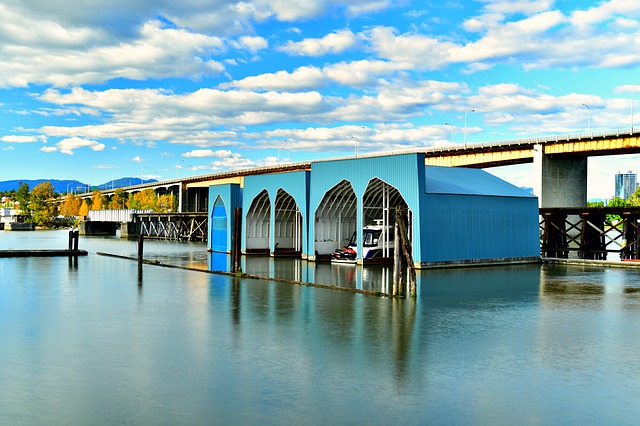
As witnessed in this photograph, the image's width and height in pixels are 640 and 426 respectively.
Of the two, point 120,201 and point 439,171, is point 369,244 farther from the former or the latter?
point 120,201

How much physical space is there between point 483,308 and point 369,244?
17694mm

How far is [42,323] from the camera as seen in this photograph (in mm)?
18531

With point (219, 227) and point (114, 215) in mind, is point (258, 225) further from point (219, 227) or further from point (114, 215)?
point (114, 215)

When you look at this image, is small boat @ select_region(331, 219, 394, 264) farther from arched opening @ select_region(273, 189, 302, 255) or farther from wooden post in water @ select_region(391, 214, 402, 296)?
wooden post in water @ select_region(391, 214, 402, 296)

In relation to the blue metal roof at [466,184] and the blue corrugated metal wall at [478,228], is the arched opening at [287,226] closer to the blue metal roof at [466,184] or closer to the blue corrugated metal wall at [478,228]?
the blue metal roof at [466,184]

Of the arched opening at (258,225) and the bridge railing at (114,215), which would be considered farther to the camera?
the bridge railing at (114,215)

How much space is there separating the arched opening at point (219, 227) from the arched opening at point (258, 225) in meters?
3.33

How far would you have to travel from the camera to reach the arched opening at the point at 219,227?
5436 cm

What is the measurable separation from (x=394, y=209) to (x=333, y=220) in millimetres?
4454

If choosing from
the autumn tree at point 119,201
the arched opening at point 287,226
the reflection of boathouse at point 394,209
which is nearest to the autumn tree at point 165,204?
Result: the autumn tree at point 119,201

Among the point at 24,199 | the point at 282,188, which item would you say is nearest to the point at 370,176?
the point at 282,188

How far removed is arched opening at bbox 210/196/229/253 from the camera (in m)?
54.4

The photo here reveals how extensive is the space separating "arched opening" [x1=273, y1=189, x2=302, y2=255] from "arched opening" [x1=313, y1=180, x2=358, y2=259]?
4891mm

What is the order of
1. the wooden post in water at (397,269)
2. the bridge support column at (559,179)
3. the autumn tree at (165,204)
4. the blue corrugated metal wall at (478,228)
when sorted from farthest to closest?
the autumn tree at (165,204), the bridge support column at (559,179), the blue corrugated metal wall at (478,228), the wooden post in water at (397,269)
